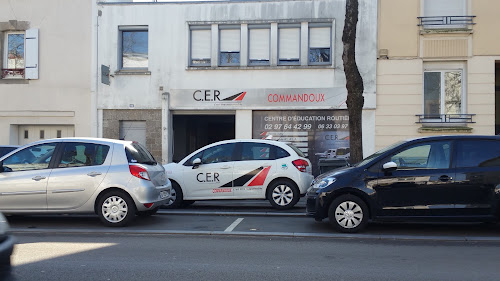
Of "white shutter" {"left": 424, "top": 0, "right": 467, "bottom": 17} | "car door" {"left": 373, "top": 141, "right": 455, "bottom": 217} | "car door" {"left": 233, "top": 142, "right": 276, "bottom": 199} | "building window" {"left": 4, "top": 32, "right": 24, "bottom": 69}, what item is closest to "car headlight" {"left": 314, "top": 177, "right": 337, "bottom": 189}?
"car door" {"left": 373, "top": 141, "right": 455, "bottom": 217}

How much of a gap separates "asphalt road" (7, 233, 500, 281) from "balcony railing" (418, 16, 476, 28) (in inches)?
416

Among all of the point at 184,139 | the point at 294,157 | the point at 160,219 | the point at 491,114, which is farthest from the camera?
the point at 184,139

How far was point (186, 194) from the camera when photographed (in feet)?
36.2

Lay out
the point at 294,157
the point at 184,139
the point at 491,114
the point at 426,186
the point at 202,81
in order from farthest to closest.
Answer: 1. the point at 184,139
2. the point at 202,81
3. the point at 491,114
4. the point at 294,157
5. the point at 426,186

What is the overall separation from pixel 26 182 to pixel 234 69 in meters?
9.65

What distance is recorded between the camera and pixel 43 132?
17.8 m

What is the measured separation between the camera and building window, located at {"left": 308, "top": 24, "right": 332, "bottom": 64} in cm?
1666

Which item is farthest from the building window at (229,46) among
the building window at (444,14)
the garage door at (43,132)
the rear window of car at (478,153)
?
the rear window of car at (478,153)

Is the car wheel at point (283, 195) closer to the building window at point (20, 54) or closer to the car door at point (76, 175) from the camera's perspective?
the car door at point (76, 175)

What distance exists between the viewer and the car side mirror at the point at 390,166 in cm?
779

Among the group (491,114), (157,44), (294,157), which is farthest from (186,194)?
(491,114)

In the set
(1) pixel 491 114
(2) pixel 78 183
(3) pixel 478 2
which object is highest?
(3) pixel 478 2

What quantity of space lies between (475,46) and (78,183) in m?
13.5

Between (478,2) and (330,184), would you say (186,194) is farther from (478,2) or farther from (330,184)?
(478,2)
